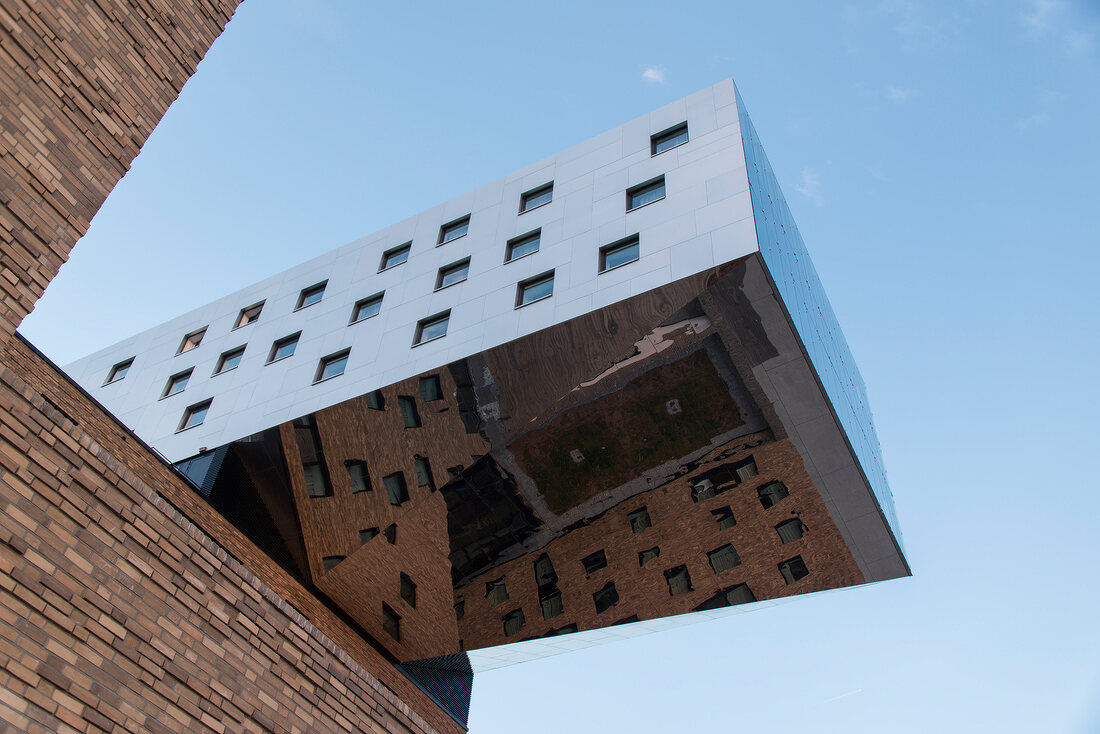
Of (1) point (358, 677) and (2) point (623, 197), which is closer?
(1) point (358, 677)

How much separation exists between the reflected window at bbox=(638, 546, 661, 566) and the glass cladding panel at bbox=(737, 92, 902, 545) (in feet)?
15.0

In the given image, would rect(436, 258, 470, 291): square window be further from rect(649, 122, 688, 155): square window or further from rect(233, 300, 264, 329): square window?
rect(233, 300, 264, 329): square window

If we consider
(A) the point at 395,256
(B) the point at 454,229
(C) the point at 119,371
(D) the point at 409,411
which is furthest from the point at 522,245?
(C) the point at 119,371

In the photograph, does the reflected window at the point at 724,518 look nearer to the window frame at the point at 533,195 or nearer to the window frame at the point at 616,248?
the window frame at the point at 616,248

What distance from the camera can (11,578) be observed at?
6242 mm

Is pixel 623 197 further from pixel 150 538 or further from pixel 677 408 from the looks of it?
pixel 150 538

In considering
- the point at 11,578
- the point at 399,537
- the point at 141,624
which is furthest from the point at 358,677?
the point at 399,537

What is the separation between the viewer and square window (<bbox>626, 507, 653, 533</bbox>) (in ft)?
58.8

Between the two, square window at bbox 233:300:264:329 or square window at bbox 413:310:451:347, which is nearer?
square window at bbox 413:310:451:347

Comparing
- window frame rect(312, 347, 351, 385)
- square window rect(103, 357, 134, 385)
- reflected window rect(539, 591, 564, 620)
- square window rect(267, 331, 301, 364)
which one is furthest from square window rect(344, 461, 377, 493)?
square window rect(103, 357, 134, 385)

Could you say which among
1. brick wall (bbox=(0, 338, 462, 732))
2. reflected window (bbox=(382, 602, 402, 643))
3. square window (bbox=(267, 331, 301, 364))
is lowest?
brick wall (bbox=(0, 338, 462, 732))

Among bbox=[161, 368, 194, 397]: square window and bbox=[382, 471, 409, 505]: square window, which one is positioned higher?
bbox=[161, 368, 194, 397]: square window

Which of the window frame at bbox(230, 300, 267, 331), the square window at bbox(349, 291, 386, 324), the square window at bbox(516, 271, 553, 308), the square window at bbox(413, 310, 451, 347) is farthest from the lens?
the window frame at bbox(230, 300, 267, 331)

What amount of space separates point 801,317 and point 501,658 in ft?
36.0
